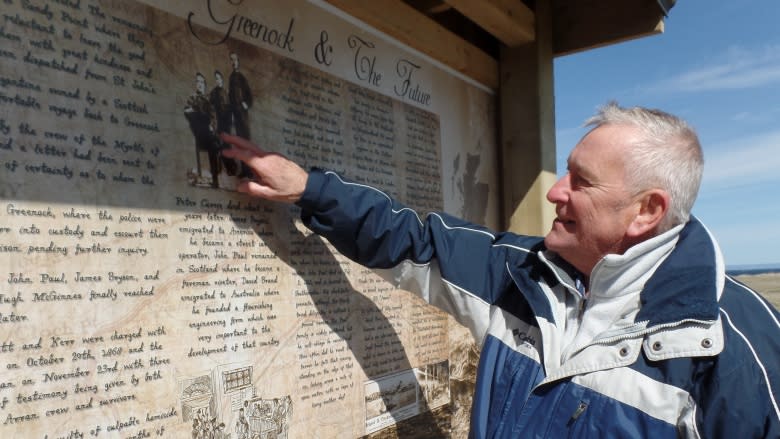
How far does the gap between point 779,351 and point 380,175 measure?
137 centimetres

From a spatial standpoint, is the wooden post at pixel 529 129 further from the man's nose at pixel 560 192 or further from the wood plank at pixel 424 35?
the man's nose at pixel 560 192

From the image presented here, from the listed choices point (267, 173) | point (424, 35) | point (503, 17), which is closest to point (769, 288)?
point (503, 17)

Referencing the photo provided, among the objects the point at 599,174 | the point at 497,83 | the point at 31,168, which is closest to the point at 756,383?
the point at 599,174

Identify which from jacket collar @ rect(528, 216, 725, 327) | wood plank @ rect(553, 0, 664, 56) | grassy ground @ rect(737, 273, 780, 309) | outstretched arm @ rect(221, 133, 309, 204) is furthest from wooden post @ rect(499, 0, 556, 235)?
grassy ground @ rect(737, 273, 780, 309)

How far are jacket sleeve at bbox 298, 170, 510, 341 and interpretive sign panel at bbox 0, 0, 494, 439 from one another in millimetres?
176

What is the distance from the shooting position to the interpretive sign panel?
3.89 feet

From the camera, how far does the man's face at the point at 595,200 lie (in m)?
1.59

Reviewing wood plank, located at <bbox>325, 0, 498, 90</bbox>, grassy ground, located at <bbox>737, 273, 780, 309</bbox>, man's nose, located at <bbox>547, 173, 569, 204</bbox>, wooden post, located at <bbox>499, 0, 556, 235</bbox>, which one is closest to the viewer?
man's nose, located at <bbox>547, 173, 569, 204</bbox>

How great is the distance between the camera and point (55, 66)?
4.06 feet

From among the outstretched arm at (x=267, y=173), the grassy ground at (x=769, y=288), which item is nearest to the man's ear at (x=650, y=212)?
the outstretched arm at (x=267, y=173)

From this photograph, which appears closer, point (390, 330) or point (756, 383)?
point (756, 383)

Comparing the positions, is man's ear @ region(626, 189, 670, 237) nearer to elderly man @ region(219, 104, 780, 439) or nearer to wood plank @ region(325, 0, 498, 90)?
elderly man @ region(219, 104, 780, 439)

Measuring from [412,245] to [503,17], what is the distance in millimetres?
1349

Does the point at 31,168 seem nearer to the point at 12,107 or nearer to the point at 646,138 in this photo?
the point at 12,107
